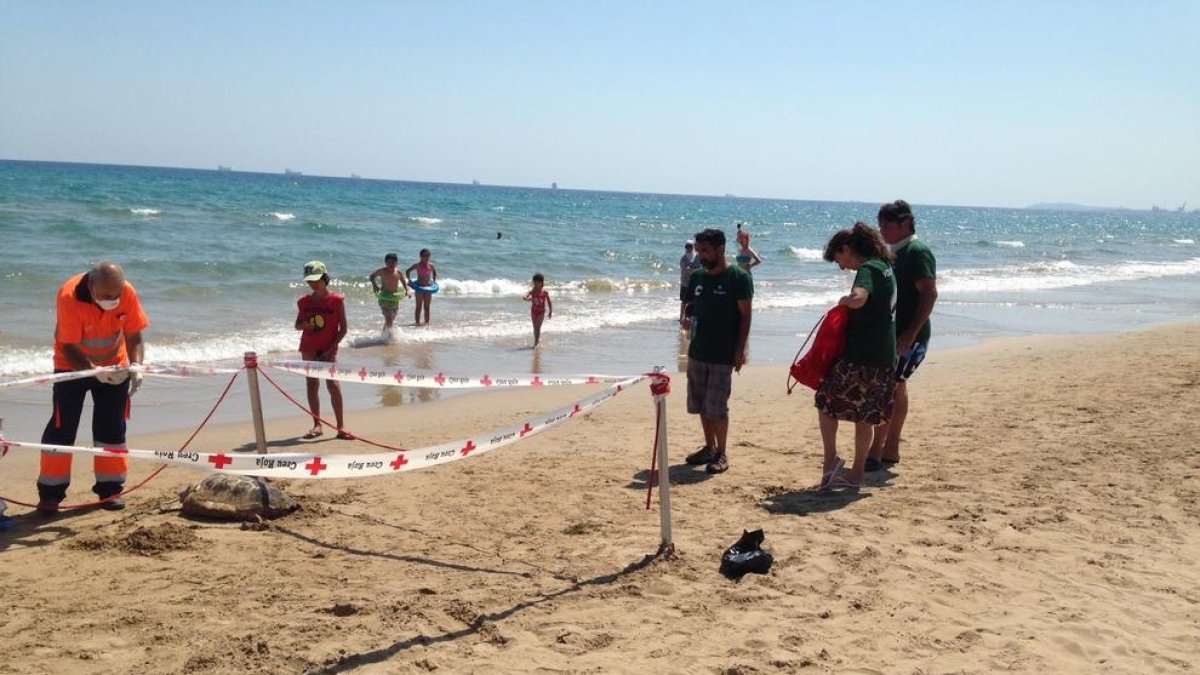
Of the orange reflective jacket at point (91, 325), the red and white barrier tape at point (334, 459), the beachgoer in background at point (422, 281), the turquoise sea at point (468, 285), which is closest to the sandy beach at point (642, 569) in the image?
the red and white barrier tape at point (334, 459)

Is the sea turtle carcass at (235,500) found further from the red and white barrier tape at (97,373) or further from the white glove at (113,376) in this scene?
the white glove at (113,376)

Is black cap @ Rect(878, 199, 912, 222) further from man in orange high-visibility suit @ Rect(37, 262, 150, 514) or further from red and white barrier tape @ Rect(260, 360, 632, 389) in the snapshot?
man in orange high-visibility suit @ Rect(37, 262, 150, 514)

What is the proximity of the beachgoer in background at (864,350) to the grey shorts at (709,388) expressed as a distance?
70 centimetres

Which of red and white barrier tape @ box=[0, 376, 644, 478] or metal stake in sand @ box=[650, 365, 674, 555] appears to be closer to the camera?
metal stake in sand @ box=[650, 365, 674, 555]

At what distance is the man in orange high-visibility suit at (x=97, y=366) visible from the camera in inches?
229

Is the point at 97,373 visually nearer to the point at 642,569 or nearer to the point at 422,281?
the point at 642,569

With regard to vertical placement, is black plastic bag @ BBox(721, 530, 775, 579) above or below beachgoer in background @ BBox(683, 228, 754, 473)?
below

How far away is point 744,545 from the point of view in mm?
5031

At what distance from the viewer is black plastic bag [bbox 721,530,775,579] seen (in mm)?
4914

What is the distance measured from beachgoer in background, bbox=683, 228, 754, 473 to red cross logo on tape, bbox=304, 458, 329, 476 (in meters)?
2.63

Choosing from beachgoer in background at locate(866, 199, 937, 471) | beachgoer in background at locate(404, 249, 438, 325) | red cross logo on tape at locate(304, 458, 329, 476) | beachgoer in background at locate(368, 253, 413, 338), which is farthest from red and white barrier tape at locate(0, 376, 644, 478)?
beachgoer in background at locate(404, 249, 438, 325)

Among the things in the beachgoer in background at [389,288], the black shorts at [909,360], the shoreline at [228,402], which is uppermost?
the black shorts at [909,360]

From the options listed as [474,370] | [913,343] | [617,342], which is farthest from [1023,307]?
[913,343]

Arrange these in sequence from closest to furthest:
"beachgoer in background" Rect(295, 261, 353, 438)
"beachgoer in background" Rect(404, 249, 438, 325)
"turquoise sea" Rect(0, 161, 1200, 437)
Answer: "beachgoer in background" Rect(295, 261, 353, 438) → "turquoise sea" Rect(0, 161, 1200, 437) → "beachgoer in background" Rect(404, 249, 438, 325)
